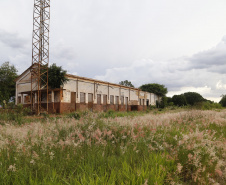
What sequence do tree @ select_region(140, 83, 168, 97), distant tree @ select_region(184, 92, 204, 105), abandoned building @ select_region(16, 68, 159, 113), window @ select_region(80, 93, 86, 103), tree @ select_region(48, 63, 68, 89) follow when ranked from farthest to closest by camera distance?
distant tree @ select_region(184, 92, 204, 105), tree @ select_region(140, 83, 168, 97), window @ select_region(80, 93, 86, 103), abandoned building @ select_region(16, 68, 159, 113), tree @ select_region(48, 63, 68, 89)

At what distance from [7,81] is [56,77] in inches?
707

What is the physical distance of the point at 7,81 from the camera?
116ft

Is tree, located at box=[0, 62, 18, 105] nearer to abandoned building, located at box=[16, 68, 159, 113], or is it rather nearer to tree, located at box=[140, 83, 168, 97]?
abandoned building, located at box=[16, 68, 159, 113]

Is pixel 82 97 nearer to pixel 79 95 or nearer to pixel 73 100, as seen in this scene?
pixel 79 95

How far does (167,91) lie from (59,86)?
3663 centimetres

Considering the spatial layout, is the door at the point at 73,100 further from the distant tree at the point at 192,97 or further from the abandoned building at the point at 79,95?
the distant tree at the point at 192,97

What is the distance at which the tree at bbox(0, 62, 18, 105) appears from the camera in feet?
111

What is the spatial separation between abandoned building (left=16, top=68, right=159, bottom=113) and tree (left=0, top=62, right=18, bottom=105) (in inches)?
328

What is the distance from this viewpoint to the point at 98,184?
8.38 ft

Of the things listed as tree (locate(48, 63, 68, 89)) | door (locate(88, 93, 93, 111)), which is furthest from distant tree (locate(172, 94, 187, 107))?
tree (locate(48, 63, 68, 89))

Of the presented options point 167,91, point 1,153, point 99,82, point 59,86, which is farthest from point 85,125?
point 167,91

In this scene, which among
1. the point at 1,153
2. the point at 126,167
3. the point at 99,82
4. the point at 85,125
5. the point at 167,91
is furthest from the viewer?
the point at 167,91

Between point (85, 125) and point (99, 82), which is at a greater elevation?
point (99, 82)

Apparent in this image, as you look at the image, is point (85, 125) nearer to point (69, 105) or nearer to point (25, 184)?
point (25, 184)
